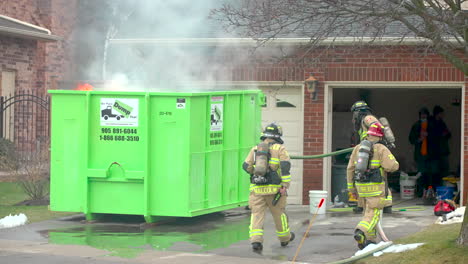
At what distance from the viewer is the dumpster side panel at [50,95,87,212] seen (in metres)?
12.1

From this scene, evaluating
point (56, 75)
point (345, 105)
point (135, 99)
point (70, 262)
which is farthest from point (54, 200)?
Result: point (56, 75)

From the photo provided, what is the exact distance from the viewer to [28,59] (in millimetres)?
20750

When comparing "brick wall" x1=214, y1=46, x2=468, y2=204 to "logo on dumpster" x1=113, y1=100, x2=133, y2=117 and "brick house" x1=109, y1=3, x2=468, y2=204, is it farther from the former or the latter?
"logo on dumpster" x1=113, y1=100, x2=133, y2=117

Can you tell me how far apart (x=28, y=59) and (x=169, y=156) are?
10.3m

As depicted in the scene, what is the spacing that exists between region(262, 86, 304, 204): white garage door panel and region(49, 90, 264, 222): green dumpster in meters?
2.95

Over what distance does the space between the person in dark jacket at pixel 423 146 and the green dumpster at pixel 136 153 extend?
21.7 feet

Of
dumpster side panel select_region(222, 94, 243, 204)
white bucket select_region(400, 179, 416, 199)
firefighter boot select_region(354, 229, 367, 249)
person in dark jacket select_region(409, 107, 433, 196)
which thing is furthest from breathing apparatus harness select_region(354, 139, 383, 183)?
person in dark jacket select_region(409, 107, 433, 196)

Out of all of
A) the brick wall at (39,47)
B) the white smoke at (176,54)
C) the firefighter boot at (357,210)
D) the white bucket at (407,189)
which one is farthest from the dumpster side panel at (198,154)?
the brick wall at (39,47)

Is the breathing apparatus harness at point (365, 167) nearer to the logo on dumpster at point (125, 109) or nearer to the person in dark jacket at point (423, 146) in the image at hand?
the logo on dumpster at point (125, 109)

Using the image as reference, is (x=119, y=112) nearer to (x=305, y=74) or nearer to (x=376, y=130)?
(x=376, y=130)

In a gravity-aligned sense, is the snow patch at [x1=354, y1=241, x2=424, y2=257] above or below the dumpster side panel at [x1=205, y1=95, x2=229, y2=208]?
below

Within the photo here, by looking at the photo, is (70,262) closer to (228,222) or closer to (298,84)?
(228,222)

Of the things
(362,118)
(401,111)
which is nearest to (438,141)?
(401,111)

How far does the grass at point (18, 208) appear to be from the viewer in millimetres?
12854
